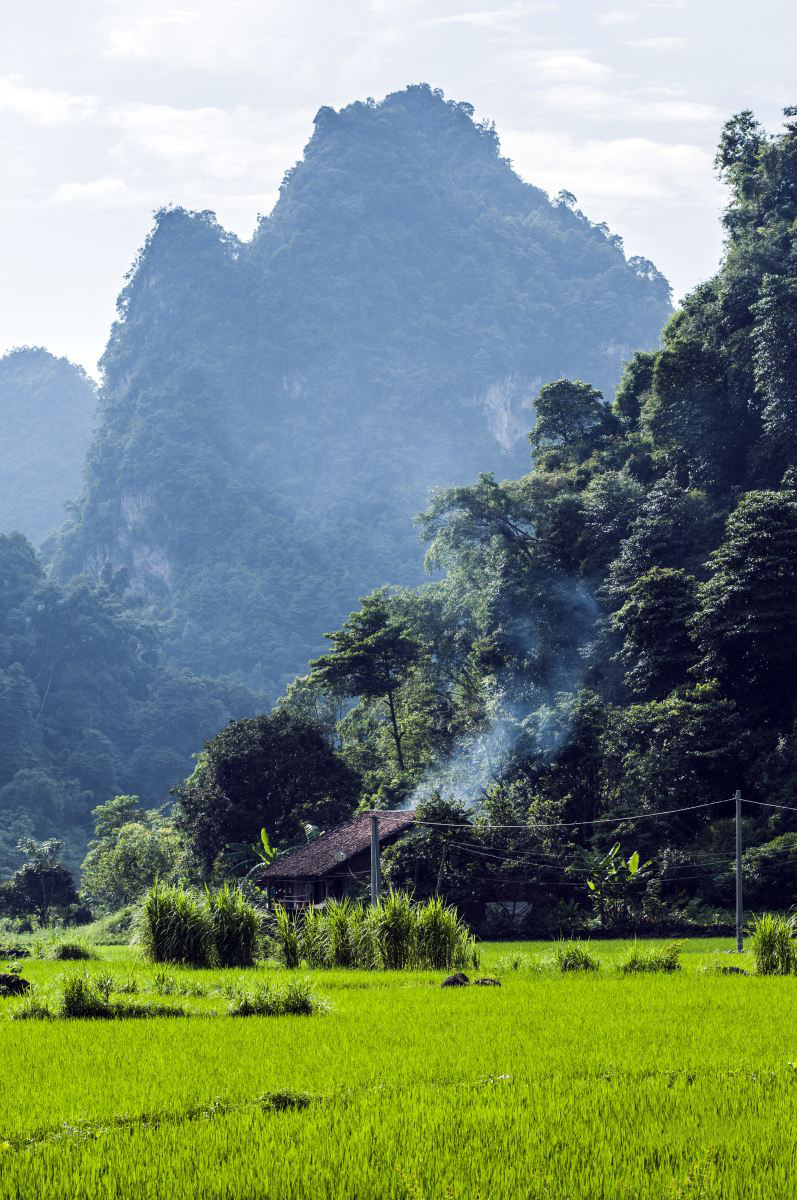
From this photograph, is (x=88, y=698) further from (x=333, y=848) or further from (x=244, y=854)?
(x=333, y=848)

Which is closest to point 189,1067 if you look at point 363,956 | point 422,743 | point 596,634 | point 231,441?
point 363,956

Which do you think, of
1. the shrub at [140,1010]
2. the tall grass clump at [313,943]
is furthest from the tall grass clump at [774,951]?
the shrub at [140,1010]

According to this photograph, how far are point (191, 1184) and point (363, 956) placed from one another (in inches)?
561

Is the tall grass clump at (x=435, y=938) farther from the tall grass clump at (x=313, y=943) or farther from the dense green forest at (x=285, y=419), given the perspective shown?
the dense green forest at (x=285, y=419)

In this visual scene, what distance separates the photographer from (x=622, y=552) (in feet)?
154

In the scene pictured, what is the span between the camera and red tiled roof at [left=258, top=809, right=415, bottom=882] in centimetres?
3978

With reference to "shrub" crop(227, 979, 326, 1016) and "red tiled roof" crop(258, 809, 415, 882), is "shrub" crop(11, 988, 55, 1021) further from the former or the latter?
"red tiled roof" crop(258, 809, 415, 882)

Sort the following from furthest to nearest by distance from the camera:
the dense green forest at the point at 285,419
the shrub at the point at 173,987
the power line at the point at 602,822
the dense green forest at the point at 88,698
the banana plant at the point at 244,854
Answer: the dense green forest at the point at 285,419 < the dense green forest at the point at 88,698 < the banana plant at the point at 244,854 < the power line at the point at 602,822 < the shrub at the point at 173,987

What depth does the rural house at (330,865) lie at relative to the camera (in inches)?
1575

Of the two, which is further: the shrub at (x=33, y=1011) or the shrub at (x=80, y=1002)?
the shrub at (x=80, y=1002)

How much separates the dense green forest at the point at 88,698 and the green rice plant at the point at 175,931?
227 feet

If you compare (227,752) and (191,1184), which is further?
(227,752)

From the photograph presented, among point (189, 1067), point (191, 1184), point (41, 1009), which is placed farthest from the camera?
point (41, 1009)

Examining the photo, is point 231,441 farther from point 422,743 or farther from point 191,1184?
point 191,1184
